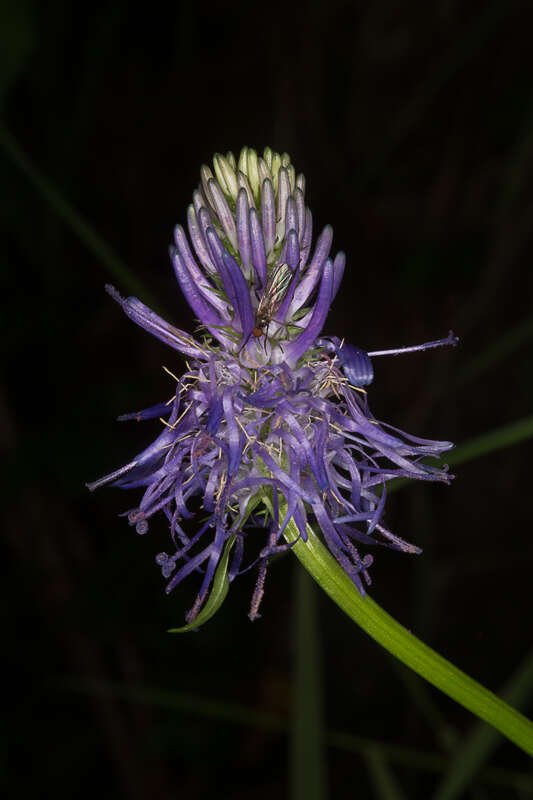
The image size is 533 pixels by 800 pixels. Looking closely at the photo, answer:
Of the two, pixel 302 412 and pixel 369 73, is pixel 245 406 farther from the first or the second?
pixel 369 73

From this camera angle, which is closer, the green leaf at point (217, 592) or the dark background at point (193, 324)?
the green leaf at point (217, 592)

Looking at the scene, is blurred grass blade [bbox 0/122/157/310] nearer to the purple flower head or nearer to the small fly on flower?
the purple flower head

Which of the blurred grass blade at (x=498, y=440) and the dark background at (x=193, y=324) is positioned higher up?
the dark background at (x=193, y=324)

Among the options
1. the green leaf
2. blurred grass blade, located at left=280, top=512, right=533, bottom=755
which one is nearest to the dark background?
the green leaf

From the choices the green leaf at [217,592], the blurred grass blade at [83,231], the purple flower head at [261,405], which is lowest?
the green leaf at [217,592]

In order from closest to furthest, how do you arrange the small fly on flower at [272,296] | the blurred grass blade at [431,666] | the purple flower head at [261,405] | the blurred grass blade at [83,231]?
the blurred grass blade at [431,666] → the purple flower head at [261,405] → the small fly on flower at [272,296] → the blurred grass blade at [83,231]

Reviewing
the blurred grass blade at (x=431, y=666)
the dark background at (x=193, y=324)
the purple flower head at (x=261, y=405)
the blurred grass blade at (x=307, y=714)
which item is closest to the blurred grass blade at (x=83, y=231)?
the purple flower head at (x=261, y=405)

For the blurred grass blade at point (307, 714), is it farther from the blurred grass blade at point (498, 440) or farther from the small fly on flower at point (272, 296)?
the small fly on flower at point (272, 296)
